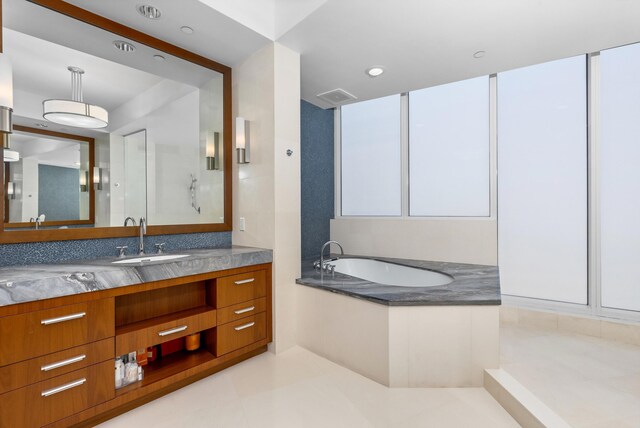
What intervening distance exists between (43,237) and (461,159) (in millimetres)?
3645

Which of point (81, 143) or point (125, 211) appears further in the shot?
point (125, 211)

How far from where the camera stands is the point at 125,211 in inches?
89.0

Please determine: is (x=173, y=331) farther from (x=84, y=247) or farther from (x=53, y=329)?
(x=84, y=247)

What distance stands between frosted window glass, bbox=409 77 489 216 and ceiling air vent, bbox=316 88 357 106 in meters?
0.77

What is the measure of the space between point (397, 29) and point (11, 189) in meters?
2.70

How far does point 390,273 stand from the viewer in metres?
3.51

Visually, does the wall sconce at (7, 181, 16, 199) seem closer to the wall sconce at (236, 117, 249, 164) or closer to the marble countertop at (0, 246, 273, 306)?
the marble countertop at (0, 246, 273, 306)

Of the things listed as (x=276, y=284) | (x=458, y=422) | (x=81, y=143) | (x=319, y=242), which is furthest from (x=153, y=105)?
(x=458, y=422)

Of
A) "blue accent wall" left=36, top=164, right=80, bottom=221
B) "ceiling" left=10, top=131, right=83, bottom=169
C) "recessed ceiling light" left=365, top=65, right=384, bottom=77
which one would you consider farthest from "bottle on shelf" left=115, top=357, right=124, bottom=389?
"recessed ceiling light" left=365, top=65, right=384, bottom=77

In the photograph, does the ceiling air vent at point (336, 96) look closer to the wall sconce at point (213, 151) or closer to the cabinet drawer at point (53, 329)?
the wall sconce at point (213, 151)

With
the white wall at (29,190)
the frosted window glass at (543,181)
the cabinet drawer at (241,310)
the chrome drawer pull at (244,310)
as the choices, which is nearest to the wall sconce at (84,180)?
the white wall at (29,190)

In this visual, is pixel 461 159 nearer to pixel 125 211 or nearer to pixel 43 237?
pixel 125 211

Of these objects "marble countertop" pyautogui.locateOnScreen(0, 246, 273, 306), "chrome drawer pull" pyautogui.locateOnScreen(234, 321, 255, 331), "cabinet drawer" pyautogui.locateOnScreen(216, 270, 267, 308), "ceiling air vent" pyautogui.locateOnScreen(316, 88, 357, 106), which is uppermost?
"ceiling air vent" pyautogui.locateOnScreen(316, 88, 357, 106)

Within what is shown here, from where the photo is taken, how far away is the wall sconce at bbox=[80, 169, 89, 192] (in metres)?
2.09
